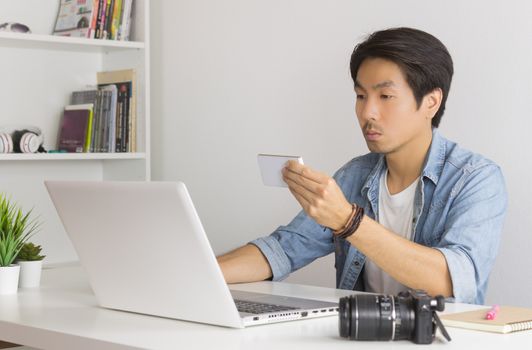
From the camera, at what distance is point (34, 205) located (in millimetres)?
3455

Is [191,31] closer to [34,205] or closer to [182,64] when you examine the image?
[182,64]

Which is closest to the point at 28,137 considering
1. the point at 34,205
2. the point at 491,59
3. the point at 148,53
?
the point at 34,205

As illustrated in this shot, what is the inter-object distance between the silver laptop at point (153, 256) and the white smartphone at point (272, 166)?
0.82 ft

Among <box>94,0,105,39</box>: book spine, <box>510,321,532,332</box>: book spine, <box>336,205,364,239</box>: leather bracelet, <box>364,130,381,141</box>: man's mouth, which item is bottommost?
<box>510,321,532,332</box>: book spine

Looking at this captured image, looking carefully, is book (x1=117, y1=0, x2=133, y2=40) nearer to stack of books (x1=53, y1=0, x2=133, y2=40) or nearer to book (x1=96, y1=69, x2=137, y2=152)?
stack of books (x1=53, y1=0, x2=133, y2=40)

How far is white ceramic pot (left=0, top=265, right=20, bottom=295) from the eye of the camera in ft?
6.41

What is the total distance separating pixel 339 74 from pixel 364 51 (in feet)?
2.47

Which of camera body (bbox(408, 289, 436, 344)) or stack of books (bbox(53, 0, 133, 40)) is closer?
camera body (bbox(408, 289, 436, 344))

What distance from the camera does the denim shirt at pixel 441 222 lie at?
6.51 feet

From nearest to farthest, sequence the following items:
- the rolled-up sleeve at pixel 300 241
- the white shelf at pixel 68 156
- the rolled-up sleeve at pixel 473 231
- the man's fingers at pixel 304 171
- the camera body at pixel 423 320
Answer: the camera body at pixel 423 320 < the man's fingers at pixel 304 171 < the rolled-up sleeve at pixel 473 231 < the rolled-up sleeve at pixel 300 241 < the white shelf at pixel 68 156

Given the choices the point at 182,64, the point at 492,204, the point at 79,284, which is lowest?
the point at 79,284

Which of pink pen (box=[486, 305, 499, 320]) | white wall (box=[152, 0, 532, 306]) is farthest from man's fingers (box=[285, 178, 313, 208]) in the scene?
white wall (box=[152, 0, 532, 306])

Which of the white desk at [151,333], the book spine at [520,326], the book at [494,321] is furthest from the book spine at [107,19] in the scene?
the book spine at [520,326]

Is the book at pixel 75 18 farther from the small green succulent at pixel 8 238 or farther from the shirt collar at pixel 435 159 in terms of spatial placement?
the shirt collar at pixel 435 159
